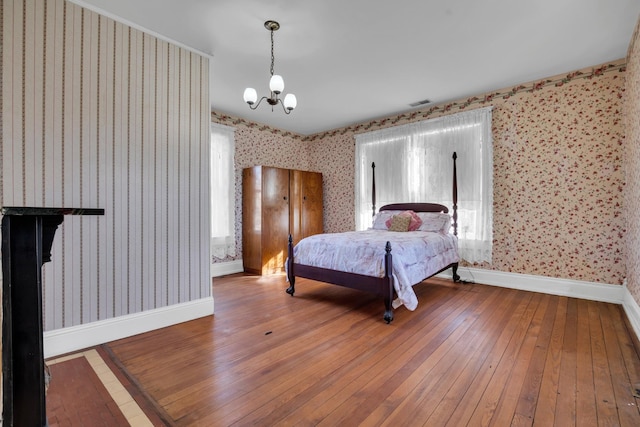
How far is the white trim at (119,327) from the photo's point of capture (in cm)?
222

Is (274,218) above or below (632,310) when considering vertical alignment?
above

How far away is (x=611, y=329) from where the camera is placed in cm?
259

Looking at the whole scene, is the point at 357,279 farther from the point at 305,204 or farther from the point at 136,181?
the point at 305,204

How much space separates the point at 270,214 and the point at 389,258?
2649mm

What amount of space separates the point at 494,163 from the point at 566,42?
157 cm

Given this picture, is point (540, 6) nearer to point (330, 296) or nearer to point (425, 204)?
point (425, 204)

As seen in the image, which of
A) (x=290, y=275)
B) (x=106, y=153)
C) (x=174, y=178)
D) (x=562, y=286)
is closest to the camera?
(x=106, y=153)

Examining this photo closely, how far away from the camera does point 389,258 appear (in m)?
2.88

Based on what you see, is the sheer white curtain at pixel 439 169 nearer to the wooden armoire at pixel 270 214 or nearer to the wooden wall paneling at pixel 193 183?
the wooden armoire at pixel 270 214

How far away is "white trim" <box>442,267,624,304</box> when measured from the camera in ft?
11.0

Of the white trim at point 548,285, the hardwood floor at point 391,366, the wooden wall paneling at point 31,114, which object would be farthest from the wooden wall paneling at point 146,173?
the white trim at point 548,285

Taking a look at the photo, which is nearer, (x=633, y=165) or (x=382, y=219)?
(x=633, y=165)

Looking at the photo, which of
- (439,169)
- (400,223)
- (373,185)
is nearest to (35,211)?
(400,223)

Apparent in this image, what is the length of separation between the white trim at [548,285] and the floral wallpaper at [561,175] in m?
0.08
